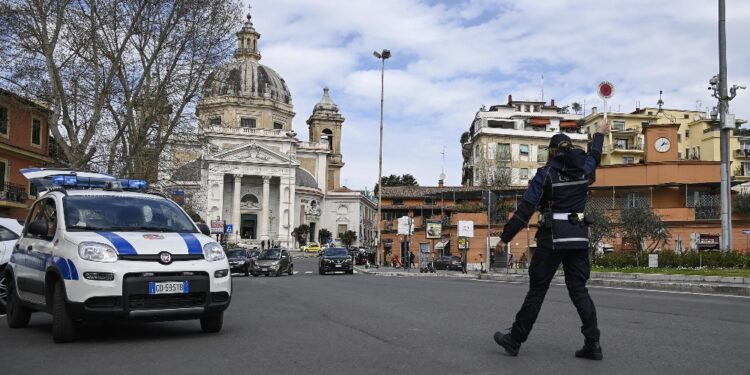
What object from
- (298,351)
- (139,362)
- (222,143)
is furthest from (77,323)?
(222,143)

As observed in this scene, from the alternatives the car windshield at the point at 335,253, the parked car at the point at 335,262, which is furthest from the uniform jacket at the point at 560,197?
the car windshield at the point at 335,253

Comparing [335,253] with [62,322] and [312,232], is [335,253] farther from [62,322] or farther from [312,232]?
[312,232]

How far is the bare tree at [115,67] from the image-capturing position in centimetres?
2769

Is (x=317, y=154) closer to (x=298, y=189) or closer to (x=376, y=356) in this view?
(x=298, y=189)

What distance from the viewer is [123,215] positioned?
28.9 ft

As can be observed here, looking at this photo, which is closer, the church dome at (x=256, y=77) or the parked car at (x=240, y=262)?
the parked car at (x=240, y=262)

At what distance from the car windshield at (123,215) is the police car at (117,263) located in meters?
0.01

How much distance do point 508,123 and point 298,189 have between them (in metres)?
36.7

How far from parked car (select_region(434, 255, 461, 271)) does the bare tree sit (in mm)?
22533

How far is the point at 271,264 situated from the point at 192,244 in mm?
28719

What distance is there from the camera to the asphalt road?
6141mm

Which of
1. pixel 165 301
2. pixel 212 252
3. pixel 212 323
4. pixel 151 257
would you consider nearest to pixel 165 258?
pixel 151 257

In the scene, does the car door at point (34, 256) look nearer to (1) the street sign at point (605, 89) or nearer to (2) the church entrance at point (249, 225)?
(1) the street sign at point (605, 89)

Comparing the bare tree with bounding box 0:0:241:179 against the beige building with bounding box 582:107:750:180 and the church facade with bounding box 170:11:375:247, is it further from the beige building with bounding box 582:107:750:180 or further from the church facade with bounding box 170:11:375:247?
the church facade with bounding box 170:11:375:247
